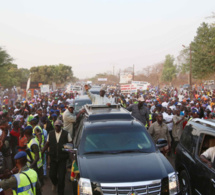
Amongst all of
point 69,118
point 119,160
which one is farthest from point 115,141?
point 69,118

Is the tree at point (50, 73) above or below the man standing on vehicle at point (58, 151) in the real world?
above

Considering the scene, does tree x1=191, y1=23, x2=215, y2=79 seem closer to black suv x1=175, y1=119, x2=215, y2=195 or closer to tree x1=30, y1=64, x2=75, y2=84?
black suv x1=175, y1=119, x2=215, y2=195

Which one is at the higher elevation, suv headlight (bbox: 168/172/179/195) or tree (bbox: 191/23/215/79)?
tree (bbox: 191/23/215/79)

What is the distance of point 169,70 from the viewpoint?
71062 mm

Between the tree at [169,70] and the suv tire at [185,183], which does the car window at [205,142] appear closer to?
the suv tire at [185,183]

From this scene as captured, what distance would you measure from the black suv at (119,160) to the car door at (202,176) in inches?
20.8

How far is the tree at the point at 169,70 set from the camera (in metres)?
70.9

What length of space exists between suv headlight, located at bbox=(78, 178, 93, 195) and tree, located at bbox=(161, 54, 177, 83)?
69.2 metres

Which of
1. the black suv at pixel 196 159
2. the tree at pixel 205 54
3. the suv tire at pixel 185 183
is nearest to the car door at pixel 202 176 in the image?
the black suv at pixel 196 159

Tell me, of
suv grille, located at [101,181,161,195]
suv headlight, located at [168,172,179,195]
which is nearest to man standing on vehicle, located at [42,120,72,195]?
suv grille, located at [101,181,161,195]

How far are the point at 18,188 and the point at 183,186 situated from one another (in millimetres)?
3451

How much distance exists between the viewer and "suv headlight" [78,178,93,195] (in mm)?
3908

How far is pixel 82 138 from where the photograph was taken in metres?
5.11

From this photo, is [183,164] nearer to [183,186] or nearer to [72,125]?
[183,186]
